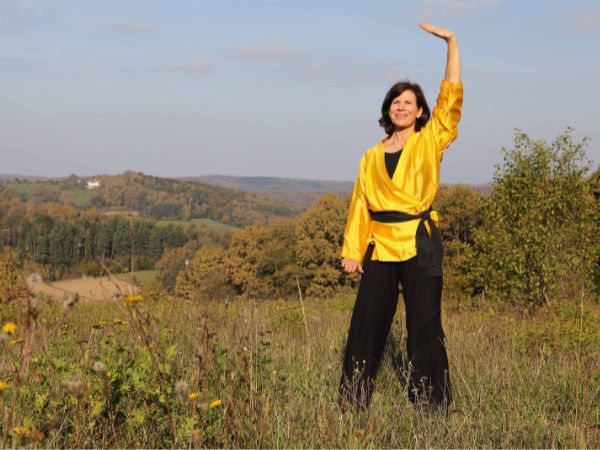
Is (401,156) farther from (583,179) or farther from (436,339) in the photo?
(583,179)

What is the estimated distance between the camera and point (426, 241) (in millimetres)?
3771

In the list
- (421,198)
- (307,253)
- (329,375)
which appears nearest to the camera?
(421,198)

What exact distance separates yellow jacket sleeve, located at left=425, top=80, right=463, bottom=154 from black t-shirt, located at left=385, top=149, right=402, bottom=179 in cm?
26

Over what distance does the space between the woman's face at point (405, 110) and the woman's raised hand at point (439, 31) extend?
15.3 inches

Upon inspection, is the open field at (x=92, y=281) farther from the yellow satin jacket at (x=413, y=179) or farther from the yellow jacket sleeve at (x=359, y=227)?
the yellow satin jacket at (x=413, y=179)

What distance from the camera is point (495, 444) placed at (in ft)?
10.5

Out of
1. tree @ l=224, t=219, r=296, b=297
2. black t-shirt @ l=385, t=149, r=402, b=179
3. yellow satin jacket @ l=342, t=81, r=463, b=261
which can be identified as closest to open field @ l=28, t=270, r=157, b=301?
yellow satin jacket @ l=342, t=81, r=463, b=261

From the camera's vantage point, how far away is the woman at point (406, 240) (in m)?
3.79

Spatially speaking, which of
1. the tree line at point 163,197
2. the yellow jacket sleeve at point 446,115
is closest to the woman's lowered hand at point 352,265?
the yellow jacket sleeve at point 446,115

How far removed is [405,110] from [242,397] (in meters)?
2.06

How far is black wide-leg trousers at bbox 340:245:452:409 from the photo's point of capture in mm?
3809

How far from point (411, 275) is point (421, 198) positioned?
494 mm

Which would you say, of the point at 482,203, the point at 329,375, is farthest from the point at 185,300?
the point at 482,203

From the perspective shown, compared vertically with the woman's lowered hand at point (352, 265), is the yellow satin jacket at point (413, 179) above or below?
above
